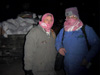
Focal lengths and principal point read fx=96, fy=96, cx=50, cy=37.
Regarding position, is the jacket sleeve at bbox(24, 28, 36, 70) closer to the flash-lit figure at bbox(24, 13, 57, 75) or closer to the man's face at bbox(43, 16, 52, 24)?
the flash-lit figure at bbox(24, 13, 57, 75)

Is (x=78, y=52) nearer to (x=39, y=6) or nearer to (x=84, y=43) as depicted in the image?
(x=84, y=43)

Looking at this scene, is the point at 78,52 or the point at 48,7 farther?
the point at 48,7

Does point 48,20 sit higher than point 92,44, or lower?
higher

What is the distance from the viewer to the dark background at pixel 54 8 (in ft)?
30.0

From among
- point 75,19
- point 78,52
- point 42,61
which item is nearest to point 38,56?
point 42,61

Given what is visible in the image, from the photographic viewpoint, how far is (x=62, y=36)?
2365mm

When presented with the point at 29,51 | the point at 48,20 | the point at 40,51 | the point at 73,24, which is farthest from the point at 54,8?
the point at 29,51

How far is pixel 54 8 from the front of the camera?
38.5ft

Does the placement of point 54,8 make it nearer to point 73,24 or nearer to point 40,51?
point 73,24

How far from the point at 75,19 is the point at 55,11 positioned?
9.82 metres

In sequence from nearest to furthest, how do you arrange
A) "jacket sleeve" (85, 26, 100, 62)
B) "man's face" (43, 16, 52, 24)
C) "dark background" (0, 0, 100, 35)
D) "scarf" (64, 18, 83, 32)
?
"jacket sleeve" (85, 26, 100, 62) < "scarf" (64, 18, 83, 32) < "man's face" (43, 16, 52, 24) < "dark background" (0, 0, 100, 35)

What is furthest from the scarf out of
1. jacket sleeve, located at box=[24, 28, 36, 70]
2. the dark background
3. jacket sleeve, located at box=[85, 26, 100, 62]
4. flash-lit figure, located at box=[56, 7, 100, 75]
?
the dark background

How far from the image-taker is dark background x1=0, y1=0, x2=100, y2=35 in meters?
9.15

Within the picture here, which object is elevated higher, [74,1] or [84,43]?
[74,1]
